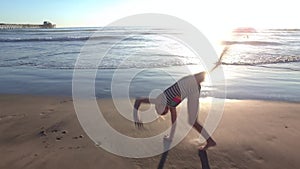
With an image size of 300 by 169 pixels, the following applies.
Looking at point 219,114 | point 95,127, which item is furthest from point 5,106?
point 219,114

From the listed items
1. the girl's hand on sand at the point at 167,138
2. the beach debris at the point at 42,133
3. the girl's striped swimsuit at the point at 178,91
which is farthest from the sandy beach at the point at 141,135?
the girl's striped swimsuit at the point at 178,91

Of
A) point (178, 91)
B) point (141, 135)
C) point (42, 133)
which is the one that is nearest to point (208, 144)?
point (178, 91)

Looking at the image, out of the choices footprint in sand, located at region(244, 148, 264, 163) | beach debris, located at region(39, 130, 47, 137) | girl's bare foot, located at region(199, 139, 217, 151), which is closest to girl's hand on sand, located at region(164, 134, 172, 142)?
girl's bare foot, located at region(199, 139, 217, 151)

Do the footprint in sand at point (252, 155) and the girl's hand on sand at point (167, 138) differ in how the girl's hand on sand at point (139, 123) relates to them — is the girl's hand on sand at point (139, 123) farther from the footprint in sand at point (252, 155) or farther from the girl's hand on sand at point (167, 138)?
the footprint in sand at point (252, 155)

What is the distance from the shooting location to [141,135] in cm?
548

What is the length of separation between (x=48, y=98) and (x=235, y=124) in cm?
494

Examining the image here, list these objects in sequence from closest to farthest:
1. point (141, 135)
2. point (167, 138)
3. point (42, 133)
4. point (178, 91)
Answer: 1. point (178, 91)
2. point (167, 138)
3. point (141, 135)
4. point (42, 133)

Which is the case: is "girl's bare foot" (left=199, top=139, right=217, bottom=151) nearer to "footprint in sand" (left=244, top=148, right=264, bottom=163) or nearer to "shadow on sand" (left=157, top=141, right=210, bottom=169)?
"shadow on sand" (left=157, top=141, right=210, bottom=169)

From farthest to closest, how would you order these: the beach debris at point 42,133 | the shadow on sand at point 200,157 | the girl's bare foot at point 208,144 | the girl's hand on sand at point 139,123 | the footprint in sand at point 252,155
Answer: the beach debris at point 42,133, the girl's hand on sand at point 139,123, the girl's bare foot at point 208,144, the footprint in sand at point 252,155, the shadow on sand at point 200,157

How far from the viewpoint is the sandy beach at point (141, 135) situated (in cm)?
452

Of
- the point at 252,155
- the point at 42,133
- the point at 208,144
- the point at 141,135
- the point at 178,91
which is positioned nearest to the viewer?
the point at 178,91

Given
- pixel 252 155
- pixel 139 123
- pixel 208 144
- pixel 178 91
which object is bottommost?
pixel 252 155

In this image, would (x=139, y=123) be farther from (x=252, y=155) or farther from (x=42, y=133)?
(x=252, y=155)

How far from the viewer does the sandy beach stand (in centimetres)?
452
